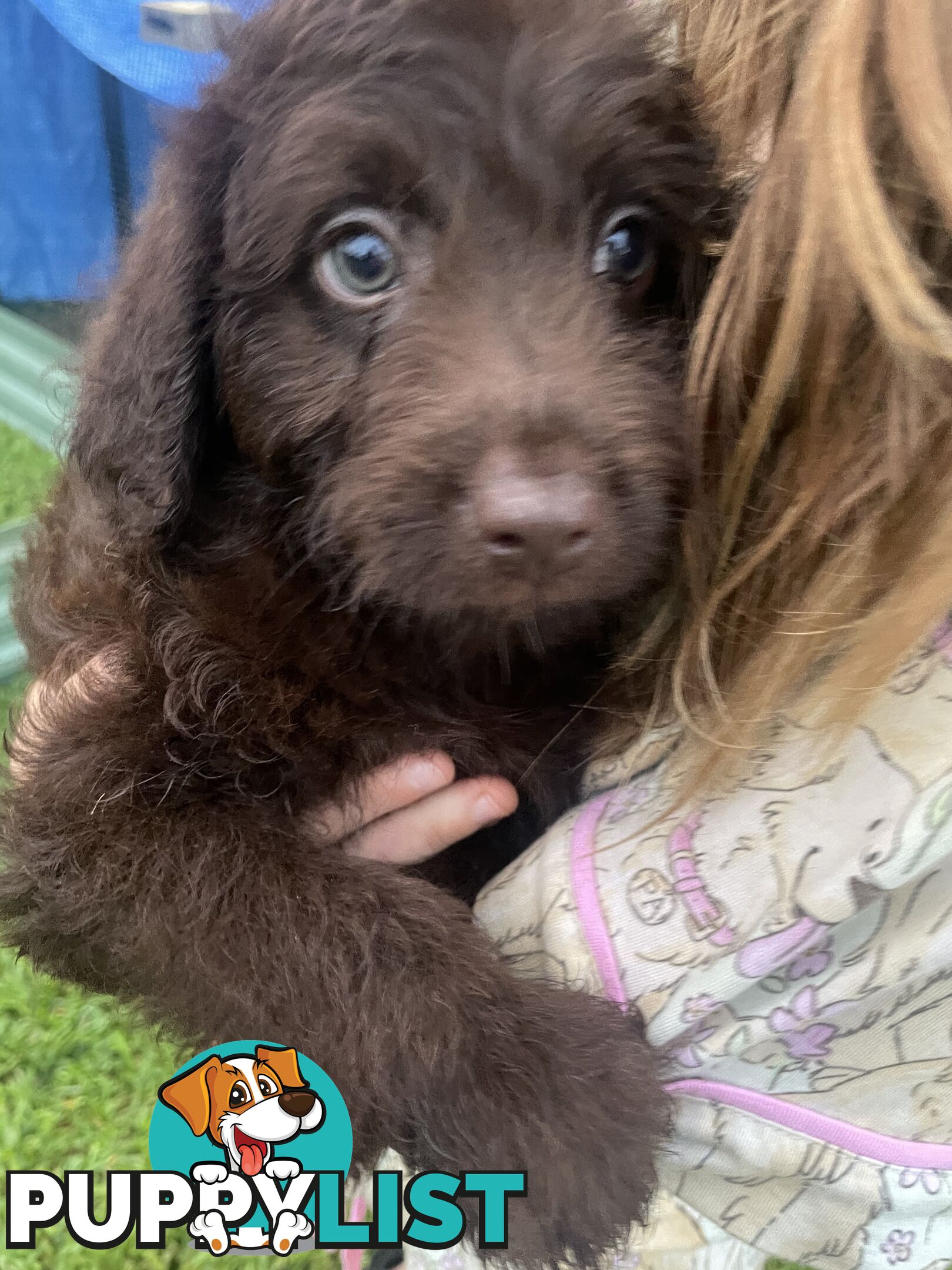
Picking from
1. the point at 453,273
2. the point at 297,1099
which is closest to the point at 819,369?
the point at 453,273

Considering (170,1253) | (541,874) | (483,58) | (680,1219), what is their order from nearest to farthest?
(483,58), (541,874), (680,1219), (170,1253)

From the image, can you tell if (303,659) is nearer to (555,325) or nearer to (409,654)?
(409,654)

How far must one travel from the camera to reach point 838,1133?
1218 millimetres

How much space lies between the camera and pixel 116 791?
1.26 metres

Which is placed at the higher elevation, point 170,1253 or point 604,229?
point 604,229

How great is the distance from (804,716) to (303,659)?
66 centimetres

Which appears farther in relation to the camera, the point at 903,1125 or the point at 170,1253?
the point at 170,1253

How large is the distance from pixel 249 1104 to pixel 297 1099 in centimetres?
7

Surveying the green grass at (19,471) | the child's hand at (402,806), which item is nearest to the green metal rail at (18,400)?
the green grass at (19,471)

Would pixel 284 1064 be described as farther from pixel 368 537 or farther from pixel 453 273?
pixel 453 273

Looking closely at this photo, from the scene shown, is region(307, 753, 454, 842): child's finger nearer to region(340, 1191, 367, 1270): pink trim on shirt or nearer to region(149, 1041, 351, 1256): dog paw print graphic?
region(149, 1041, 351, 1256): dog paw print graphic

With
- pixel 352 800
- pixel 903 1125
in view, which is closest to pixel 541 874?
pixel 352 800

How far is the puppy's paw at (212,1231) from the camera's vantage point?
50.9 inches

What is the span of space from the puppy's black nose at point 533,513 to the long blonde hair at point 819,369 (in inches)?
9.5
